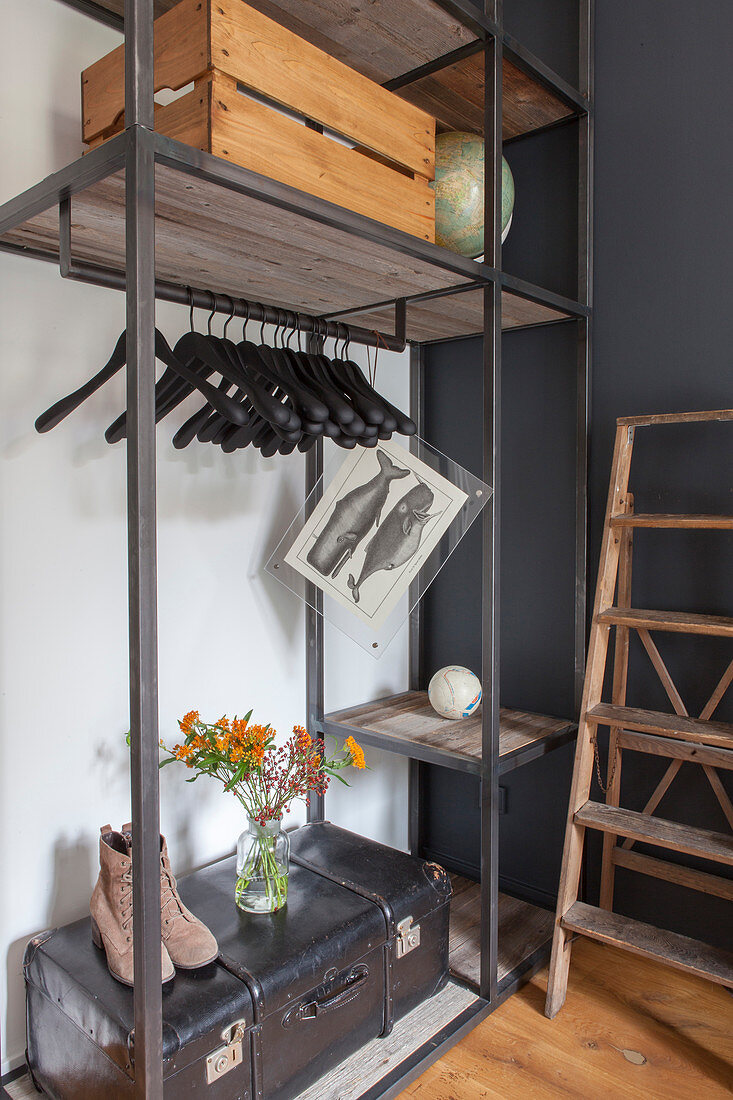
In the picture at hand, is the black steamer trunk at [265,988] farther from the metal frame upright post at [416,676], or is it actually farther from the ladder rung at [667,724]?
the metal frame upright post at [416,676]

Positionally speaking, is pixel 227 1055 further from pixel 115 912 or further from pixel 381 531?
pixel 381 531

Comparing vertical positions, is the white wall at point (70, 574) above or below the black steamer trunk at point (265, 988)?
above

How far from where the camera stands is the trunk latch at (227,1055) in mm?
1358

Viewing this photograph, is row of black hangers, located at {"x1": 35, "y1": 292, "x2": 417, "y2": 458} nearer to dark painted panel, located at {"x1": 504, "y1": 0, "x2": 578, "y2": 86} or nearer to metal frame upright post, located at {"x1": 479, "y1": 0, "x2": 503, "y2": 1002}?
metal frame upright post, located at {"x1": 479, "y1": 0, "x2": 503, "y2": 1002}

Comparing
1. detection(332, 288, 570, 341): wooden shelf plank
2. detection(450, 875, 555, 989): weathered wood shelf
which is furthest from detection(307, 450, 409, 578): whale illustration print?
detection(450, 875, 555, 989): weathered wood shelf

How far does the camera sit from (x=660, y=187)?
6.81ft

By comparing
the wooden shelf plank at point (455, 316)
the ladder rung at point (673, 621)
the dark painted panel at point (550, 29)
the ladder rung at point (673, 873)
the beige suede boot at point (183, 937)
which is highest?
the dark painted panel at point (550, 29)

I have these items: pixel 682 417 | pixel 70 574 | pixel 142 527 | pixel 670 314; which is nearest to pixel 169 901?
pixel 70 574

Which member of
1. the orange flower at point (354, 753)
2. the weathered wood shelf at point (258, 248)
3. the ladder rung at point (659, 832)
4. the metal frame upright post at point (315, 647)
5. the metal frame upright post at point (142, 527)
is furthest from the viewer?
the metal frame upright post at point (315, 647)

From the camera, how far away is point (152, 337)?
1159 mm

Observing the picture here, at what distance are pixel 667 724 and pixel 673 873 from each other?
19.5 inches

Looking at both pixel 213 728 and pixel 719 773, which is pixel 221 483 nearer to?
pixel 213 728

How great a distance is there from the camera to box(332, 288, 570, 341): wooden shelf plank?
197 centimetres

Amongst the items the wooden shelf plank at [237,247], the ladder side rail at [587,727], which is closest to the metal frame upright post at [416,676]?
the wooden shelf plank at [237,247]
